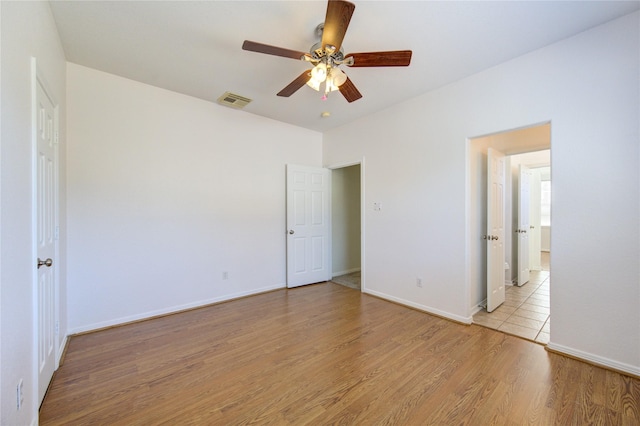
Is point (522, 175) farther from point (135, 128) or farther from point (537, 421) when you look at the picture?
point (135, 128)

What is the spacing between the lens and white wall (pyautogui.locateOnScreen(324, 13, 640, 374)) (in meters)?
2.01

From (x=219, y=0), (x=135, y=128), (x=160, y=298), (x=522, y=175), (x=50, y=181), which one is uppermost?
(x=219, y=0)

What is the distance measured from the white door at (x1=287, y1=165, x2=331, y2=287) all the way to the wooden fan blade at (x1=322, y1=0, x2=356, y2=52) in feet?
8.57

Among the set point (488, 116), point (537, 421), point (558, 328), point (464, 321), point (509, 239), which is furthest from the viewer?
point (509, 239)

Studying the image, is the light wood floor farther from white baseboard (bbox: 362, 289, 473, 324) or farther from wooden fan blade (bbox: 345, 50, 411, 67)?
wooden fan blade (bbox: 345, 50, 411, 67)

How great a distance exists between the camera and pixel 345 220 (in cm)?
540

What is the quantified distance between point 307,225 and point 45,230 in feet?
10.5

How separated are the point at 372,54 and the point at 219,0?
3.84 feet

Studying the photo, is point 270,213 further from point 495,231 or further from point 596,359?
point 596,359

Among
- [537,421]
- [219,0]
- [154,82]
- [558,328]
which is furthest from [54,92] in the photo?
[558,328]

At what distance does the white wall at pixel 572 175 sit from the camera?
2.01 m

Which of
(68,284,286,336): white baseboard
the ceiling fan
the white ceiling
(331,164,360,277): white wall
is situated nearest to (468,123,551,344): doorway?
the white ceiling

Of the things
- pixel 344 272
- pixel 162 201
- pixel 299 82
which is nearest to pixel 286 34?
pixel 299 82

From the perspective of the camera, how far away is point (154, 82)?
301cm
